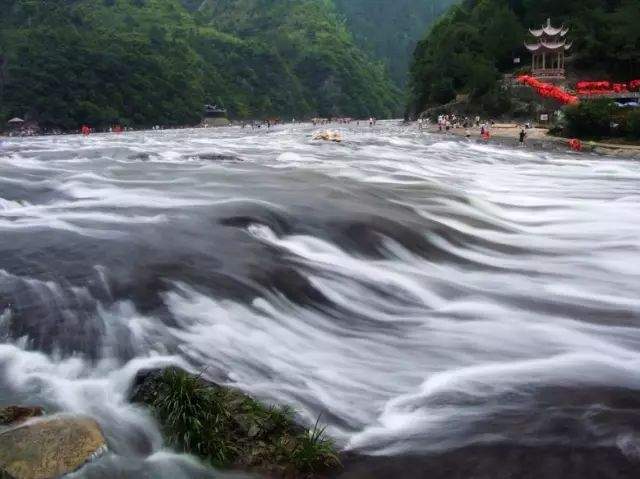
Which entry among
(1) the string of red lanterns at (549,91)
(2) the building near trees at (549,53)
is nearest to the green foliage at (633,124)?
(1) the string of red lanterns at (549,91)

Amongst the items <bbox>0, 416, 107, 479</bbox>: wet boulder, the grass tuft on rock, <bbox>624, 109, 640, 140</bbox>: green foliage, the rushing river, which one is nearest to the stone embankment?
<bbox>0, 416, 107, 479</bbox>: wet boulder

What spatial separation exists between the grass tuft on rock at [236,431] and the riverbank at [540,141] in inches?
1180

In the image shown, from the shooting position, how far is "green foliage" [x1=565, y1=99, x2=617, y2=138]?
122 ft

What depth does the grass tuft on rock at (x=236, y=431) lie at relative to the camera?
5652mm

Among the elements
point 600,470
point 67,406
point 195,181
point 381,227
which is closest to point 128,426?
point 67,406

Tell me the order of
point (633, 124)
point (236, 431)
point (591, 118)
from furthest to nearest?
point (591, 118) → point (633, 124) → point (236, 431)

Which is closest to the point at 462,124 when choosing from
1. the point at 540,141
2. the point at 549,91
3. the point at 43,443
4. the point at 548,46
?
the point at 549,91

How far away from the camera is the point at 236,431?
5984mm

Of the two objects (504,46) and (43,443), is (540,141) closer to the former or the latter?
(504,46)

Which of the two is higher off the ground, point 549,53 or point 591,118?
point 549,53

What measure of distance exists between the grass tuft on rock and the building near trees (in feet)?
200

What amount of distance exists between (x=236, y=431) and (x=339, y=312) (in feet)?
10.5

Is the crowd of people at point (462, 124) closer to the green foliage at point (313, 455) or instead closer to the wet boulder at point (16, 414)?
the green foliage at point (313, 455)

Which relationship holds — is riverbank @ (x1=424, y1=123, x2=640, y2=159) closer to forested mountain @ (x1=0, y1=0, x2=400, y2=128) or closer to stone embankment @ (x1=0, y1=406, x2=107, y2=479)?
stone embankment @ (x1=0, y1=406, x2=107, y2=479)
